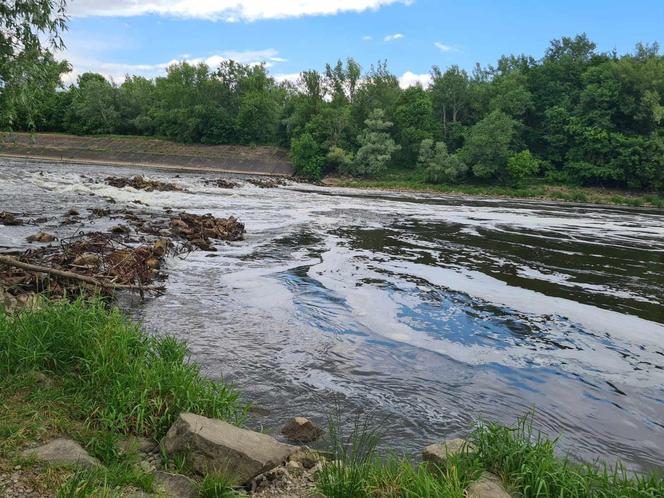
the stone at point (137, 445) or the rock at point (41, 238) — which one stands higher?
the rock at point (41, 238)

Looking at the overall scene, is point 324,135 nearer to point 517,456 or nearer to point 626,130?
point 626,130

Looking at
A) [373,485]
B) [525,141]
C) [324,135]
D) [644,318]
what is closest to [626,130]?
[525,141]

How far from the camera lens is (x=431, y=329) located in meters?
10.7

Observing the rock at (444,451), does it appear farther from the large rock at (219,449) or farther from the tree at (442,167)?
the tree at (442,167)

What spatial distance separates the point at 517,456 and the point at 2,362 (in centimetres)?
520

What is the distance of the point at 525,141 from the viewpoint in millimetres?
76250

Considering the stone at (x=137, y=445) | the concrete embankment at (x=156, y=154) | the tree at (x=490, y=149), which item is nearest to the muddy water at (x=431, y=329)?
the stone at (x=137, y=445)

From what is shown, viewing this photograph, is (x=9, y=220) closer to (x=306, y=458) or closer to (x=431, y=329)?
(x=431, y=329)

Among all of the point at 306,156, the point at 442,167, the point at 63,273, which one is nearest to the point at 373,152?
the point at 306,156

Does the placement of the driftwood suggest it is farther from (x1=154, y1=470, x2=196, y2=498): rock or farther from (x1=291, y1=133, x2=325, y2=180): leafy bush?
(x1=291, y1=133, x2=325, y2=180): leafy bush

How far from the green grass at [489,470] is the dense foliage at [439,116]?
63.3 metres

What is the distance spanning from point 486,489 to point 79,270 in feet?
31.7

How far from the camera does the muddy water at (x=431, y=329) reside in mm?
7051

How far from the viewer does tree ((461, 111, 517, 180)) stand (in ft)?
214
